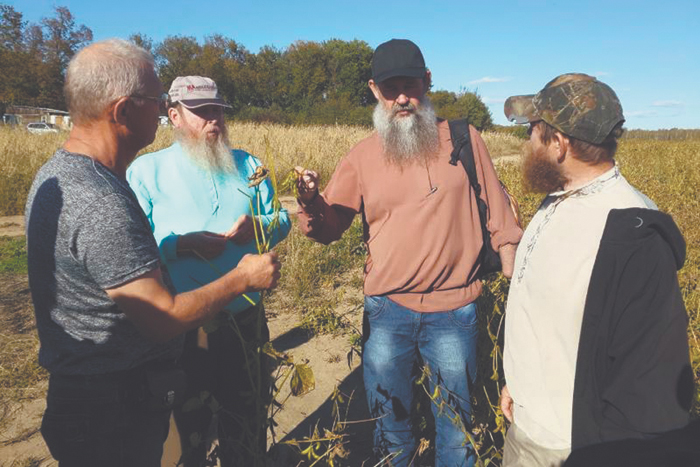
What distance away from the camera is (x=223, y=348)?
2.21 meters

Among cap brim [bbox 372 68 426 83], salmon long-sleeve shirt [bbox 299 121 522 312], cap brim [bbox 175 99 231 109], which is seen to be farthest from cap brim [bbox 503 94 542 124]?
cap brim [bbox 175 99 231 109]

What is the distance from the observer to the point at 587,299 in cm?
123

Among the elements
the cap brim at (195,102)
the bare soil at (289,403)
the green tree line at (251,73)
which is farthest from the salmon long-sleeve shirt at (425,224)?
the green tree line at (251,73)

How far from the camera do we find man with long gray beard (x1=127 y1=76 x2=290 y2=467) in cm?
216

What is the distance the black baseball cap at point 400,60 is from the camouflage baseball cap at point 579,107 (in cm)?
74

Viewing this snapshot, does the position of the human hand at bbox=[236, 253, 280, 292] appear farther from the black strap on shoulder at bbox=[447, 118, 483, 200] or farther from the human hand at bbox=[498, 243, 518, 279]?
the human hand at bbox=[498, 243, 518, 279]

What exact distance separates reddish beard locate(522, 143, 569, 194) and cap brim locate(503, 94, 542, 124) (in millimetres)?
97

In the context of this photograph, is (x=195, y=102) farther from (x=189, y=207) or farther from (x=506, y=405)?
(x=506, y=405)

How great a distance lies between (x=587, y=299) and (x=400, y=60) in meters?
1.34

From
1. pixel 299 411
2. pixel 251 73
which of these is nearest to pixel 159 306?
pixel 299 411

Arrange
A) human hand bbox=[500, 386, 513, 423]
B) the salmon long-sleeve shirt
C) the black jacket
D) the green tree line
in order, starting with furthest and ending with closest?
the green tree line, the salmon long-sleeve shirt, human hand bbox=[500, 386, 513, 423], the black jacket

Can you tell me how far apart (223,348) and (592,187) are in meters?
1.68

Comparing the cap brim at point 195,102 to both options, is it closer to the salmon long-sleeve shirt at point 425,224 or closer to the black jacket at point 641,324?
the salmon long-sleeve shirt at point 425,224

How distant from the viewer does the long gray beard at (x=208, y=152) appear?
233 centimetres
